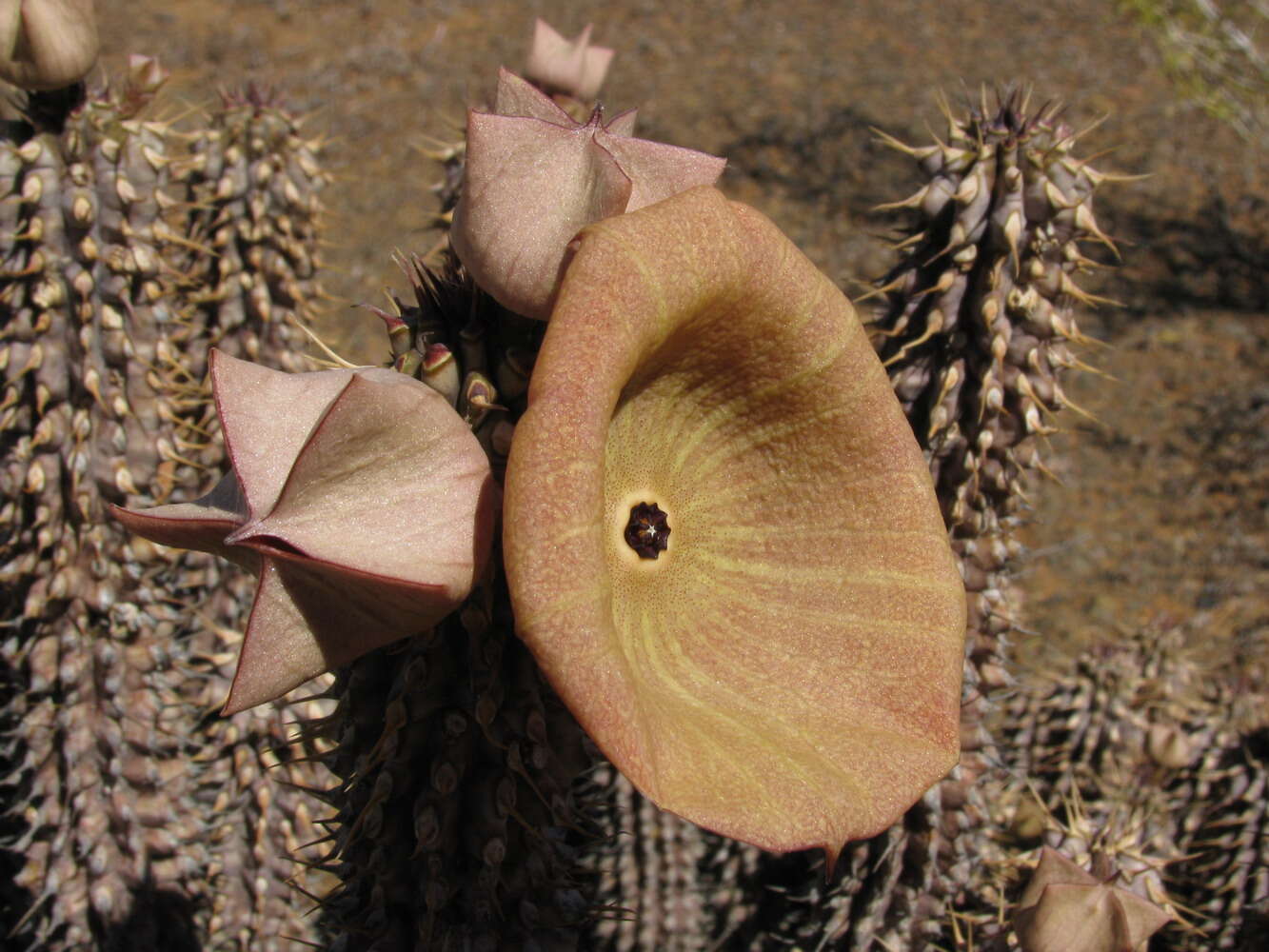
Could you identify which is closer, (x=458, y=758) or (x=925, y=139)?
(x=458, y=758)

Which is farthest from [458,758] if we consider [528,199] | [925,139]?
[925,139]

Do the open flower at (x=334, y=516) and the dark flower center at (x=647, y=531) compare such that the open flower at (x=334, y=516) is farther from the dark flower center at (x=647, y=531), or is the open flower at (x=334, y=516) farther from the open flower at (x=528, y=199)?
the dark flower center at (x=647, y=531)

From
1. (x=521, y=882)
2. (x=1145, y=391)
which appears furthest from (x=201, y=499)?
(x=1145, y=391)

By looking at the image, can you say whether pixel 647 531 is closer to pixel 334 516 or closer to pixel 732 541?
pixel 732 541

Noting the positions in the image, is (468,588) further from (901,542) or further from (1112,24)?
(1112,24)

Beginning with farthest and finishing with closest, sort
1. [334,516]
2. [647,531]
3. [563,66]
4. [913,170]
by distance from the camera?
[913,170] → [563,66] → [647,531] → [334,516]

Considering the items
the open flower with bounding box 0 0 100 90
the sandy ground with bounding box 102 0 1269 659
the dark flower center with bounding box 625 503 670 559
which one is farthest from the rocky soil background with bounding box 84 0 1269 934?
the dark flower center with bounding box 625 503 670 559

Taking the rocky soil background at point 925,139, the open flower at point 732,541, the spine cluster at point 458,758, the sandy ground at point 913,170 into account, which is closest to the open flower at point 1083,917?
the open flower at point 732,541

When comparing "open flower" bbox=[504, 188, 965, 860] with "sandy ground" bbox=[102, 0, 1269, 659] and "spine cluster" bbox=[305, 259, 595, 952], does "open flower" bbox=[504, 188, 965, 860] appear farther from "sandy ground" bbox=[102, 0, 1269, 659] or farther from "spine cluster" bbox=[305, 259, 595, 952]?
"sandy ground" bbox=[102, 0, 1269, 659]
